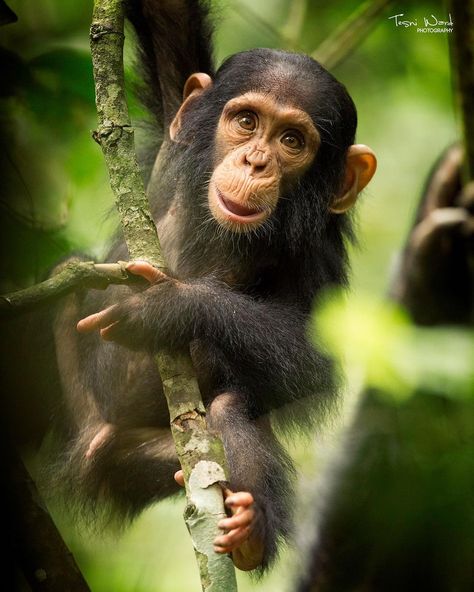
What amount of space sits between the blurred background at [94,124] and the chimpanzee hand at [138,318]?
0.53 meters

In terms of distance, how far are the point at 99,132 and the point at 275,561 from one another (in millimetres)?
1837

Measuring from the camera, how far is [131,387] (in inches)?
156

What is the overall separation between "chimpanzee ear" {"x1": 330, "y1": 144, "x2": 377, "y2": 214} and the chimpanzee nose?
1.80 feet

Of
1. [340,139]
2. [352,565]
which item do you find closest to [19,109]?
[340,139]

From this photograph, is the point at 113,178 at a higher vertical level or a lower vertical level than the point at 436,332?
higher

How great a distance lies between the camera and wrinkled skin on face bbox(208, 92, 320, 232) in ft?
12.3

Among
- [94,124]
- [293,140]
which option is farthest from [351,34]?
[94,124]

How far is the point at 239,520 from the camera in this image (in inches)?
119

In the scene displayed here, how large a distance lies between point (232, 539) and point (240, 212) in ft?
4.73

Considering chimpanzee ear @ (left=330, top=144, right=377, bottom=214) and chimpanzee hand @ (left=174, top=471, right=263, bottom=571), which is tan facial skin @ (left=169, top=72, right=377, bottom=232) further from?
chimpanzee hand @ (left=174, top=471, right=263, bottom=571)

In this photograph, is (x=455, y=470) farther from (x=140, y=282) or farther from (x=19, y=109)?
(x=19, y=109)

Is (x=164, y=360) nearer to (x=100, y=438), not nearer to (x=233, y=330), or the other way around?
(x=233, y=330)

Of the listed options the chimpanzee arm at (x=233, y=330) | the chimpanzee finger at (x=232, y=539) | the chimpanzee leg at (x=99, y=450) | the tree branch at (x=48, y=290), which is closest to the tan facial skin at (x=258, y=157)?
the chimpanzee arm at (x=233, y=330)

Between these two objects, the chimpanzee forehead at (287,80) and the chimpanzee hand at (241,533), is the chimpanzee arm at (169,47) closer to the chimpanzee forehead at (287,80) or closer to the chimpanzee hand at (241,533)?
the chimpanzee forehead at (287,80)
